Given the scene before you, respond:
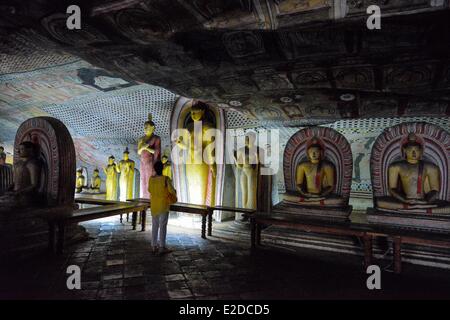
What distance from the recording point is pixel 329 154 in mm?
5363

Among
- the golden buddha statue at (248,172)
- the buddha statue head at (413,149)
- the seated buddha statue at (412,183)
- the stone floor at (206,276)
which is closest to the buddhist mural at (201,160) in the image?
the golden buddha statue at (248,172)

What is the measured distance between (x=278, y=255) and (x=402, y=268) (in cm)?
165

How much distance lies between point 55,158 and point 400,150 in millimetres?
5840

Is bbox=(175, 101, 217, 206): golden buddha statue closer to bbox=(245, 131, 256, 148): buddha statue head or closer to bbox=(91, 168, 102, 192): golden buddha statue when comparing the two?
bbox=(245, 131, 256, 148): buddha statue head

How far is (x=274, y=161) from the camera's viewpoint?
331 inches

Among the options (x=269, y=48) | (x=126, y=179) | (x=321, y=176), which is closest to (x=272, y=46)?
(x=269, y=48)

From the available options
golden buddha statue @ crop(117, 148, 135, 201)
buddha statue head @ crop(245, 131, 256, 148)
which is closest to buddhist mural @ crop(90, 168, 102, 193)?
golden buddha statue @ crop(117, 148, 135, 201)

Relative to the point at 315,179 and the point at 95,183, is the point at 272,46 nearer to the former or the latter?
the point at 315,179

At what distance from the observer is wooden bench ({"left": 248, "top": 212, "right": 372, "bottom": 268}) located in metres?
3.77

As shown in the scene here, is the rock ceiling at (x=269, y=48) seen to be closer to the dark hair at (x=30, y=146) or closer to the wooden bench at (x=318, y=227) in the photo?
the dark hair at (x=30, y=146)

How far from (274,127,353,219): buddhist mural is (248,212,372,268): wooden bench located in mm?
562

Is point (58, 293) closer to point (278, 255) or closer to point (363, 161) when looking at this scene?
point (278, 255)

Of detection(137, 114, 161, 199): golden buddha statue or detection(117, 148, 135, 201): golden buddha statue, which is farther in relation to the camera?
detection(117, 148, 135, 201): golden buddha statue

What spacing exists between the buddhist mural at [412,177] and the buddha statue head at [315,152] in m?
0.90
